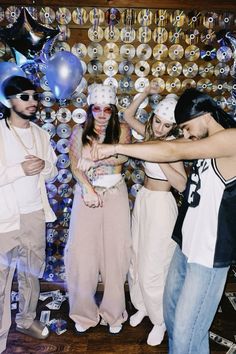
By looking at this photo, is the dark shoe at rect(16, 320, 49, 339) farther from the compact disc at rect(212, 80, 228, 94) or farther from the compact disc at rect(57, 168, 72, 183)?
the compact disc at rect(212, 80, 228, 94)

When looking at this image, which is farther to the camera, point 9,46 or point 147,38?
point 147,38

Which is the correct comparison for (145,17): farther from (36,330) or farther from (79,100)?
(36,330)

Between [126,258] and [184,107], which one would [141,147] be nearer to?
[184,107]

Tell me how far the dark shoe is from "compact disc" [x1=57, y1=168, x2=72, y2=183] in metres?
1.35

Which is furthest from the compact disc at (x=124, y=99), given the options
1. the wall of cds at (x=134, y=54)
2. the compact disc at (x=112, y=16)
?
the compact disc at (x=112, y=16)

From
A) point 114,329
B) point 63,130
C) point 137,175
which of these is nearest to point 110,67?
point 63,130

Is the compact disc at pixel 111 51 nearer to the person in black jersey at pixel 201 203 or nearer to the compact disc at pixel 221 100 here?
the compact disc at pixel 221 100

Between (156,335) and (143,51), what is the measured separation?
8.43ft

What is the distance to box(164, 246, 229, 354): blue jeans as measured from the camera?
6.56 feet

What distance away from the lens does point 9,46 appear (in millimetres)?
2984

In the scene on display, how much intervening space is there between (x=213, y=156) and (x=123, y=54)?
1869 mm

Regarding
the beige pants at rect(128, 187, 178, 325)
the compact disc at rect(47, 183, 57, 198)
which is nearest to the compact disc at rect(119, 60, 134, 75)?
the beige pants at rect(128, 187, 178, 325)

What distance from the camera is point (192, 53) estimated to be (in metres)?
3.31

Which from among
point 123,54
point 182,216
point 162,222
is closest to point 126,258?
point 162,222
